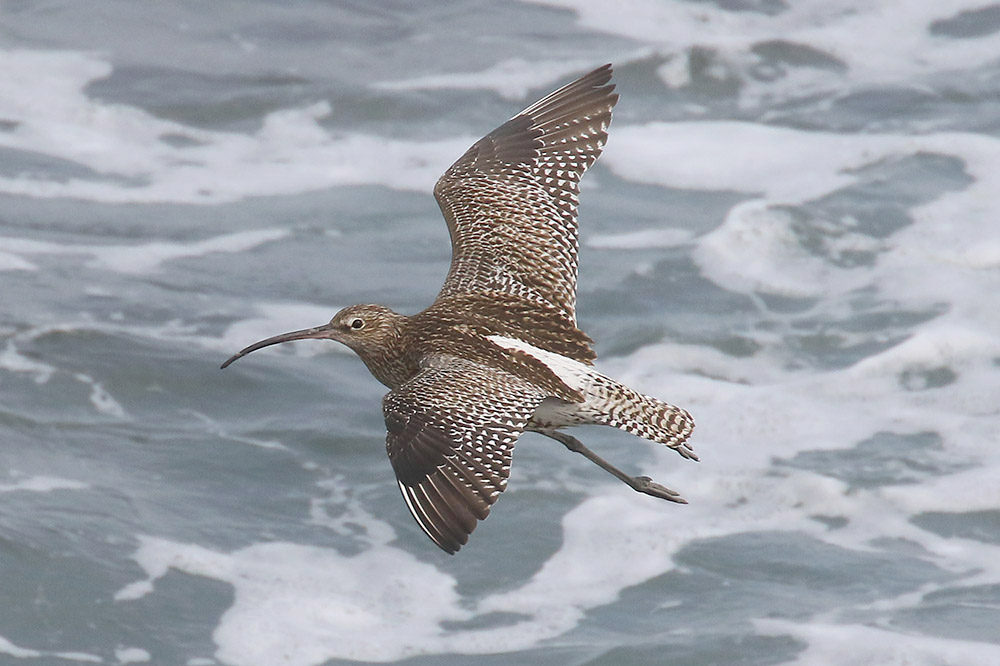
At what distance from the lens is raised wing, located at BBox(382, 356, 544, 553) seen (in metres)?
6.53

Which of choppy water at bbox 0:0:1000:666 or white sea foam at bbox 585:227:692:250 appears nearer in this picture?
choppy water at bbox 0:0:1000:666

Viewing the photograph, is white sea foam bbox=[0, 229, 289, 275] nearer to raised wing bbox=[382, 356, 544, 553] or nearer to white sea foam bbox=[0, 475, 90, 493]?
white sea foam bbox=[0, 475, 90, 493]

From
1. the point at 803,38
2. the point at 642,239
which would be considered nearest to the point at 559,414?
the point at 642,239

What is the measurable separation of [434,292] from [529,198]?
4.84 meters

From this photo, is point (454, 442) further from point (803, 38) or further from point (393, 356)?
point (803, 38)

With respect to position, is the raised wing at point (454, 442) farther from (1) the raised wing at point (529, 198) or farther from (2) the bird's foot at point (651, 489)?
(2) the bird's foot at point (651, 489)

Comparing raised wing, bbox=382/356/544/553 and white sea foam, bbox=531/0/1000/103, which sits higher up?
white sea foam, bbox=531/0/1000/103

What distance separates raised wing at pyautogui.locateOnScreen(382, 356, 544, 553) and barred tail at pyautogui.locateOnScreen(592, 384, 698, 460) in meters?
0.36

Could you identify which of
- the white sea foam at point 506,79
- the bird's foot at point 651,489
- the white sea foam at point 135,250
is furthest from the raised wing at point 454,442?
the white sea foam at point 506,79

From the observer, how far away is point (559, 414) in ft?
24.7

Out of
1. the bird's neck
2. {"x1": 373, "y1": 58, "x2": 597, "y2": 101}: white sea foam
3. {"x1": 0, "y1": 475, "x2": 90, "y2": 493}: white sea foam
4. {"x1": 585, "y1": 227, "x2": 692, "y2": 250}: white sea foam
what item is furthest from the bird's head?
{"x1": 373, "y1": 58, "x2": 597, "y2": 101}: white sea foam

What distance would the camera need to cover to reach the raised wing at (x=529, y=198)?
332 inches

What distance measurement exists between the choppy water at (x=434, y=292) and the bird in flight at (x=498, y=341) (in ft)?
9.49

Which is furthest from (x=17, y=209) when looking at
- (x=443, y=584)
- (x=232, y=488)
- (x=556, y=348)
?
(x=556, y=348)
